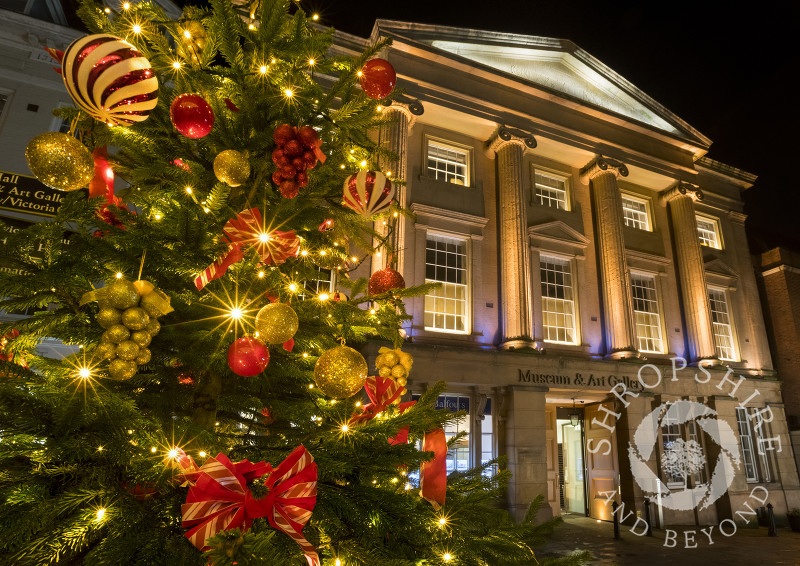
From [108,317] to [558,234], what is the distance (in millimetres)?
14512

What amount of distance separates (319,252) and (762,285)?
2306 centimetres

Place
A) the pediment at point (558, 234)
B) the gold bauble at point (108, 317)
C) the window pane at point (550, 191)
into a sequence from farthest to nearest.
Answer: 1. the window pane at point (550, 191)
2. the pediment at point (558, 234)
3. the gold bauble at point (108, 317)

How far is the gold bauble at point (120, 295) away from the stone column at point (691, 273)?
1761cm

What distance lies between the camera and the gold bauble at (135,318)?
5.57ft

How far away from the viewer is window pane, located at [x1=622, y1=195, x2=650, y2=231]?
1666 cm

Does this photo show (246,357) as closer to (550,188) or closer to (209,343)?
(209,343)

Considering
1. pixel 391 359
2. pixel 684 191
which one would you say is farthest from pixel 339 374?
pixel 684 191

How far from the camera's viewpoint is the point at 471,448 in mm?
11617

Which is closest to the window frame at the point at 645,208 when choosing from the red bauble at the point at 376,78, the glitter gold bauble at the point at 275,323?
the red bauble at the point at 376,78

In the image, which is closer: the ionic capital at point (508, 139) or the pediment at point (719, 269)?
the ionic capital at point (508, 139)

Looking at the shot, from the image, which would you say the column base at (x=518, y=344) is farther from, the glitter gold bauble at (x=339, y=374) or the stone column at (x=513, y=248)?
the glitter gold bauble at (x=339, y=374)

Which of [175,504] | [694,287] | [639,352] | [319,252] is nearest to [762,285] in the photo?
[694,287]

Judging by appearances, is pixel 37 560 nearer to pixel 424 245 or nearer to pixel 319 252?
pixel 319 252

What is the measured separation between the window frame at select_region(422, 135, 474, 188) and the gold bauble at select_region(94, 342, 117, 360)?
40.9 ft
